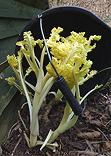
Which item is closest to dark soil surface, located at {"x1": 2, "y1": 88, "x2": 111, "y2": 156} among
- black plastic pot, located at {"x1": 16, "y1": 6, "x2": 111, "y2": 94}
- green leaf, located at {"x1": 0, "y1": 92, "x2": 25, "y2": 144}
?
green leaf, located at {"x1": 0, "y1": 92, "x2": 25, "y2": 144}

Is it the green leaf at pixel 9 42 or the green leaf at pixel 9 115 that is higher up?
the green leaf at pixel 9 42

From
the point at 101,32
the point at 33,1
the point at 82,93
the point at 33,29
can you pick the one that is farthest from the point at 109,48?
the point at 33,1

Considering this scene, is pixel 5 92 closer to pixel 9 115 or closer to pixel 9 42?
pixel 9 115

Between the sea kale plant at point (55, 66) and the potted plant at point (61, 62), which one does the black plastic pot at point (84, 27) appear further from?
the sea kale plant at point (55, 66)

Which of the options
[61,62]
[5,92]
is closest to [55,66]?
[61,62]

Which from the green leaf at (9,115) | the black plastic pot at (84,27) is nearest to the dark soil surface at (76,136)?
the green leaf at (9,115)

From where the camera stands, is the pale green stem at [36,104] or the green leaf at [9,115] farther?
the green leaf at [9,115]

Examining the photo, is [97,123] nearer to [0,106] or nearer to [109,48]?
[109,48]
